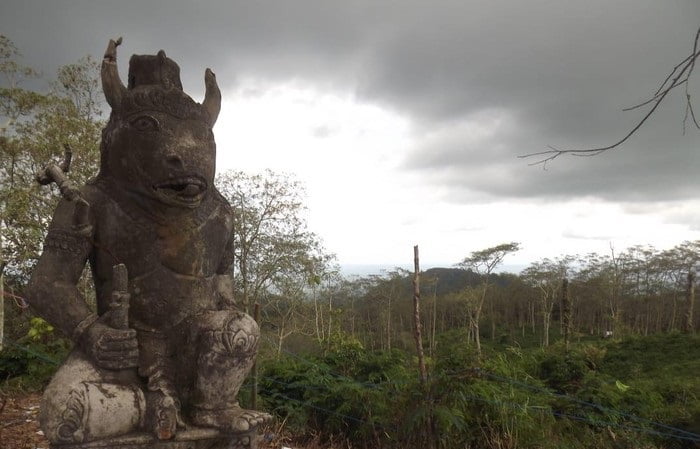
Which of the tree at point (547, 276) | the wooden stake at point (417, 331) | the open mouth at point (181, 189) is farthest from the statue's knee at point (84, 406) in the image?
the tree at point (547, 276)

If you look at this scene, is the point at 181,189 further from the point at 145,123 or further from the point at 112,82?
the point at 112,82

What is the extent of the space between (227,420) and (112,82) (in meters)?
1.83

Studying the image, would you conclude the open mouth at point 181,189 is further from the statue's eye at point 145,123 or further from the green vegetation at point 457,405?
the green vegetation at point 457,405

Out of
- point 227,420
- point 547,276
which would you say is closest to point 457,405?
point 227,420

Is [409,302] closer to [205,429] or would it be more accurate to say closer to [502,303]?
[502,303]

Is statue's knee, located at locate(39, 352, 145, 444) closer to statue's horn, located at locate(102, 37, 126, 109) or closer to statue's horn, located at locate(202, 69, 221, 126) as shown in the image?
statue's horn, located at locate(102, 37, 126, 109)

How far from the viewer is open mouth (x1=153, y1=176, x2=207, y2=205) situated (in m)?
2.44

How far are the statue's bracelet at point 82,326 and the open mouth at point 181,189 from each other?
710 millimetres

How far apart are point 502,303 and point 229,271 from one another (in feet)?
124

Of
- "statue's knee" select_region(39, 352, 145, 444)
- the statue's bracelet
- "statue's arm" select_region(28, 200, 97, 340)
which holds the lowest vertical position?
"statue's knee" select_region(39, 352, 145, 444)

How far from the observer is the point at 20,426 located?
4922 mm

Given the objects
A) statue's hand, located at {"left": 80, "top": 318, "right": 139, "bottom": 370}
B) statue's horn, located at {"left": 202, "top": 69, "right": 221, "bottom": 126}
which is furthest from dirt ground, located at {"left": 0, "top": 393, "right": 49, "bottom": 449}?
statue's horn, located at {"left": 202, "top": 69, "right": 221, "bottom": 126}

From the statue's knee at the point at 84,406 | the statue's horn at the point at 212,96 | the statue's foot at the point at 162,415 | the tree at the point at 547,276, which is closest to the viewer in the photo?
the statue's knee at the point at 84,406

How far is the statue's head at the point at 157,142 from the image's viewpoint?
8.05ft
